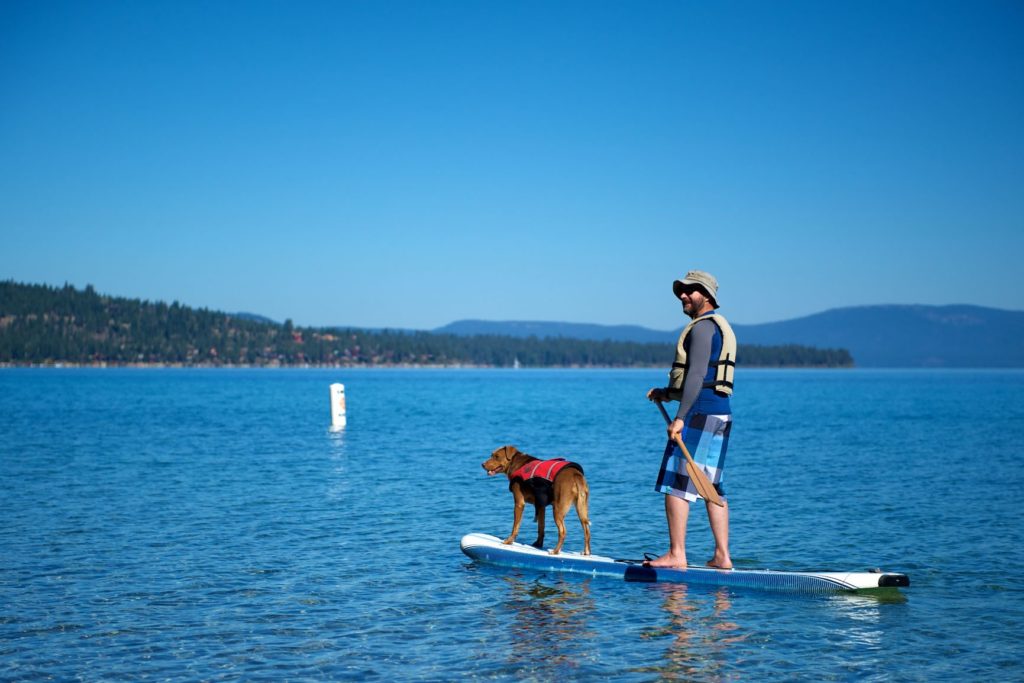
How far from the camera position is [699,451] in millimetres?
12805

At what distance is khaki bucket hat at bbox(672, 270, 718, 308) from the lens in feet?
41.5

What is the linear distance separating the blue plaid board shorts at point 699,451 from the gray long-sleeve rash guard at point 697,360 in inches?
18.8

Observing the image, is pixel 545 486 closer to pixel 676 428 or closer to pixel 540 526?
pixel 540 526

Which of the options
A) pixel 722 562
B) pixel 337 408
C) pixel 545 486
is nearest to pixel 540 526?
pixel 545 486

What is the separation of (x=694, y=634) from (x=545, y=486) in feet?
13.6

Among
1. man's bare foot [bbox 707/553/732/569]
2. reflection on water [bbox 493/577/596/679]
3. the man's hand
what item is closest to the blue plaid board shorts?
the man's hand

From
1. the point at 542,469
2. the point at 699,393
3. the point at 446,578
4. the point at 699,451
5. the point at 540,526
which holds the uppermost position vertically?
the point at 699,393

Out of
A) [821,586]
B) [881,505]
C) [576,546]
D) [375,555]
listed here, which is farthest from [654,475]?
[821,586]

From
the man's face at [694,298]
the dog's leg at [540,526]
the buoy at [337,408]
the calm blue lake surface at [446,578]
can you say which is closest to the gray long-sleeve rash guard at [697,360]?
the man's face at [694,298]

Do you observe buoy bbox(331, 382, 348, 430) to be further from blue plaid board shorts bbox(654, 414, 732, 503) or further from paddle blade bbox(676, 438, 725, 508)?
paddle blade bbox(676, 438, 725, 508)

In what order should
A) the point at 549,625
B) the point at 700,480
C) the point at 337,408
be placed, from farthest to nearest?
the point at 337,408 → the point at 700,480 → the point at 549,625

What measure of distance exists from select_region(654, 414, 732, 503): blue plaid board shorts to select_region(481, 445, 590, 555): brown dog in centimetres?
185

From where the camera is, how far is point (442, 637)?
11.1 meters

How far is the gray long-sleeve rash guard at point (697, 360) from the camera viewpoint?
40.5 ft
